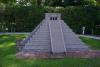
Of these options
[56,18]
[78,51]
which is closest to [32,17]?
[56,18]

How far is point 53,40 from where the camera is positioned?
15711 millimetres

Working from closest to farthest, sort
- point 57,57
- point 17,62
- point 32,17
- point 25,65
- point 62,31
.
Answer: point 25,65, point 17,62, point 57,57, point 62,31, point 32,17

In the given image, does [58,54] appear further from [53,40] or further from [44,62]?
[44,62]

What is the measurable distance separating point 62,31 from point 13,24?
1416 cm

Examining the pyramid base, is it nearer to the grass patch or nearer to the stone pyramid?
the stone pyramid

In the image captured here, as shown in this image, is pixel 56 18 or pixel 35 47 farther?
pixel 56 18

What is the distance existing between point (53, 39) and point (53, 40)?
76mm

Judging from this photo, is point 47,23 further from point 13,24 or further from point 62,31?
point 13,24

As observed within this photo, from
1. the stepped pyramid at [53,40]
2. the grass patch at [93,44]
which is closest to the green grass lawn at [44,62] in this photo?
the stepped pyramid at [53,40]

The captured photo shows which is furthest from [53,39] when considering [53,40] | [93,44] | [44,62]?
[93,44]

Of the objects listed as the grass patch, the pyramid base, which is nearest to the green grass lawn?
the pyramid base

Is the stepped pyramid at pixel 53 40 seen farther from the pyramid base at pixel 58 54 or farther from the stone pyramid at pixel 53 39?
the pyramid base at pixel 58 54

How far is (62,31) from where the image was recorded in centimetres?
1642

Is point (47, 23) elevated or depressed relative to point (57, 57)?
elevated
